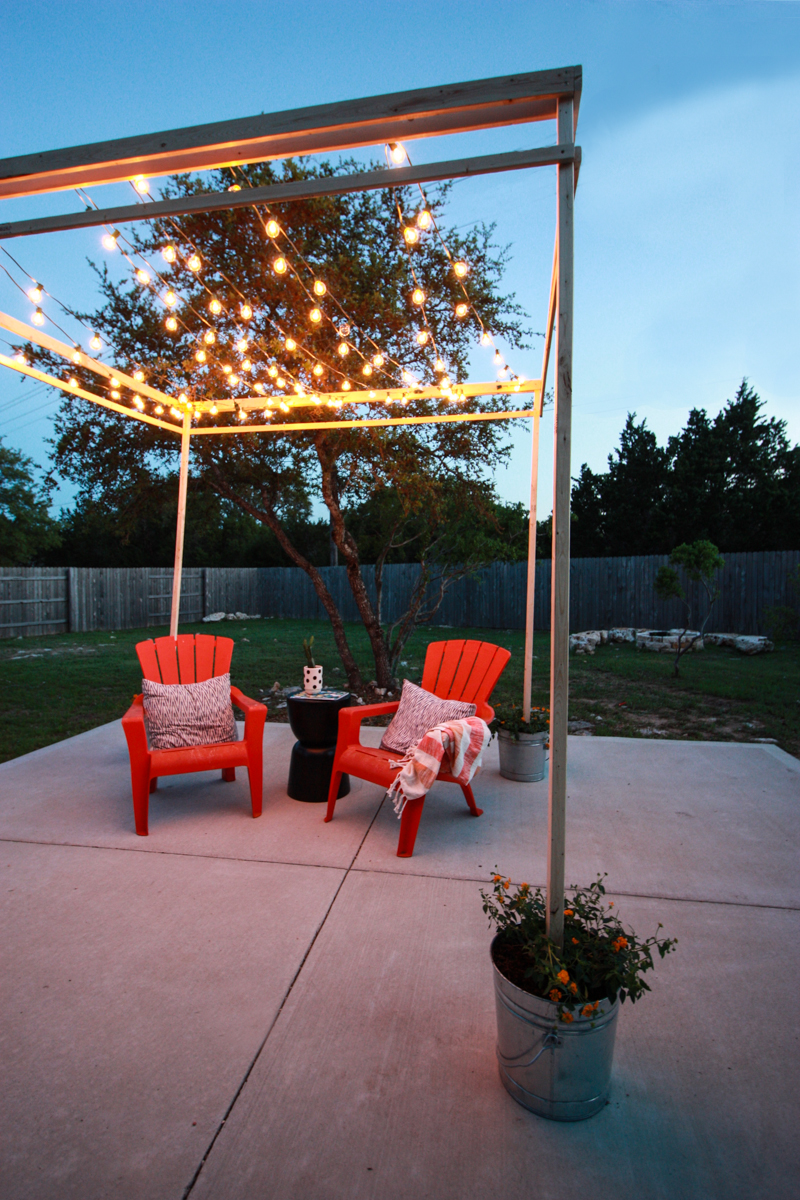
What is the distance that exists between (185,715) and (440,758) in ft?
4.46

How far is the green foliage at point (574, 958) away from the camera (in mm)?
→ 1227

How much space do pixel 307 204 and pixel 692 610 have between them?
348 inches

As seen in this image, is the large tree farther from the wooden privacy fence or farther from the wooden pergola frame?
the wooden privacy fence

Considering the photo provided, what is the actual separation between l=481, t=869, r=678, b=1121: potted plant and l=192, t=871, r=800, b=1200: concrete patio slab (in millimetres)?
60

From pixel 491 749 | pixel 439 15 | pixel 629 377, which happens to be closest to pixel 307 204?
pixel 439 15

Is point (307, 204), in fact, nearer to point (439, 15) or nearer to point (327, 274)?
point (327, 274)

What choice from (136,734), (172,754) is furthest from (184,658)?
(136,734)

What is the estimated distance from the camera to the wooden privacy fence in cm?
1007

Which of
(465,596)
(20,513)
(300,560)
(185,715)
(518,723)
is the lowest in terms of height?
(518,723)

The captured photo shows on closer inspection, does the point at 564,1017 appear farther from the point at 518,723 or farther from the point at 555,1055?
the point at 518,723

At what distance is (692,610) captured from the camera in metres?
10.5

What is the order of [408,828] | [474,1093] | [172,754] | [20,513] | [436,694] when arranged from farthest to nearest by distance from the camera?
1. [20,513]
2. [436,694]
3. [172,754]
4. [408,828]
5. [474,1093]

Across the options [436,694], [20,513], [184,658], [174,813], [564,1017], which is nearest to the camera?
[564,1017]

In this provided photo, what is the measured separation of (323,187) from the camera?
1607 mm
